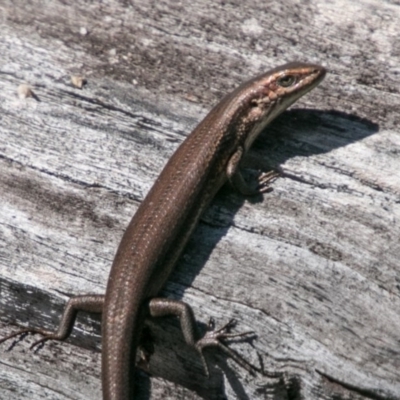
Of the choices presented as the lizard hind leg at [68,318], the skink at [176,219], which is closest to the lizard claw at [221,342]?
the skink at [176,219]

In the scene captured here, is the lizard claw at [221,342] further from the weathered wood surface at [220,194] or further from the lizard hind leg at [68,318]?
the lizard hind leg at [68,318]

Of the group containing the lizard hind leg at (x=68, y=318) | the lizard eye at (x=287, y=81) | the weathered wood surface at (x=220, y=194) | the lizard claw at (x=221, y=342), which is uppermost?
the lizard eye at (x=287, y=81)

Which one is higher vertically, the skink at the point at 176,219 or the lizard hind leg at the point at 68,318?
the skink at the point at 176,219

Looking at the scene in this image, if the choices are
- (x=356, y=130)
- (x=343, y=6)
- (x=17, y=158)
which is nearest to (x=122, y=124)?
(x=17, y=158)

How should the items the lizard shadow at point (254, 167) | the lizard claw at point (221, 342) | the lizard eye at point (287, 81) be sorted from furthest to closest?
1. the lizard eye at point (287, 81)
2. the lizard shadow at point (254, 167)
3. the lizard claw at point (221, 342)

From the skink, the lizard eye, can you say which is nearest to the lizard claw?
the skink

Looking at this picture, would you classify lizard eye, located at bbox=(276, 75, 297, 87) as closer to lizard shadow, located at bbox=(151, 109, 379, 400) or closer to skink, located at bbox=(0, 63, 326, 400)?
skink, located at bbox=(0, 63, 326, 400)
